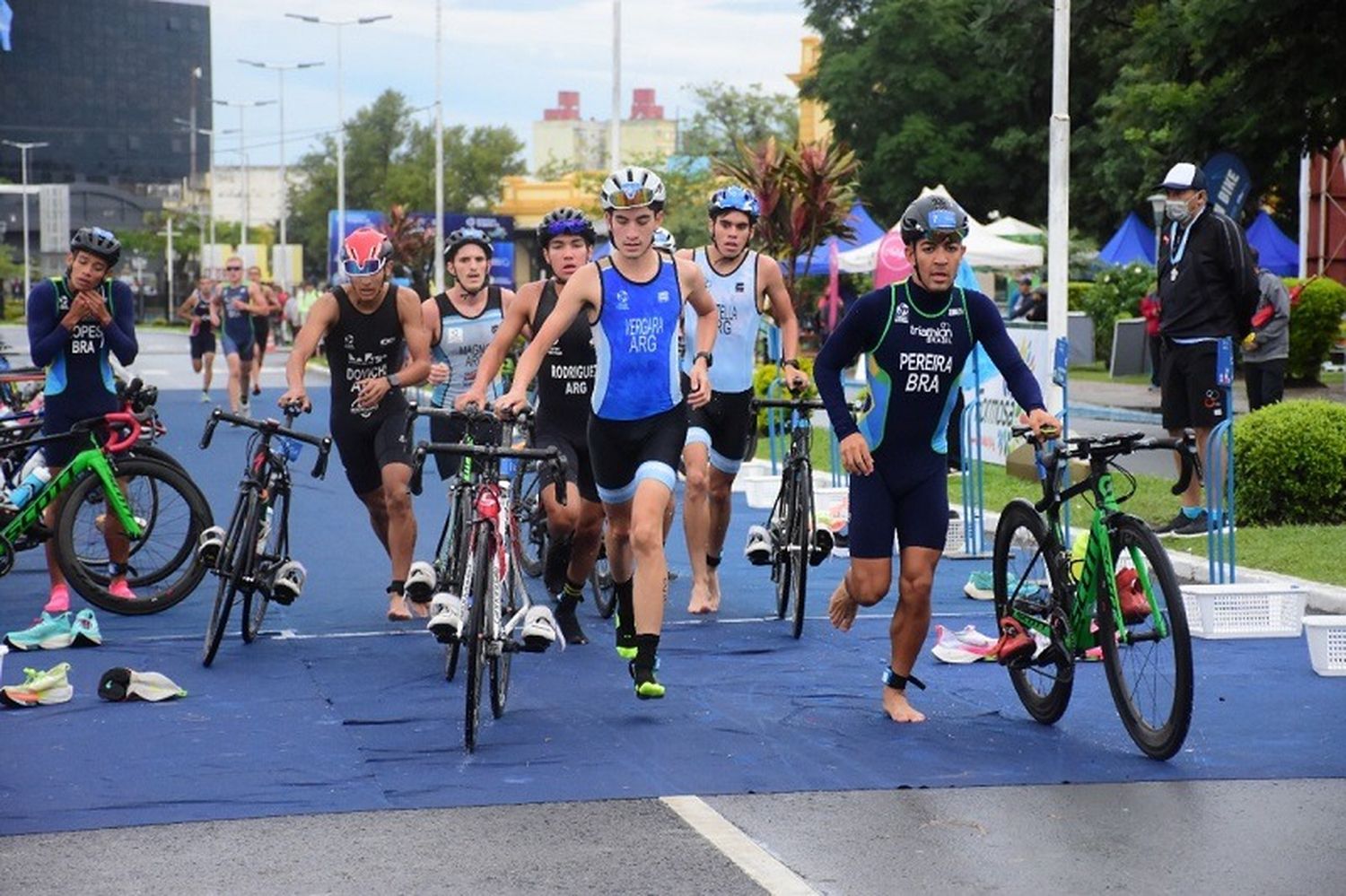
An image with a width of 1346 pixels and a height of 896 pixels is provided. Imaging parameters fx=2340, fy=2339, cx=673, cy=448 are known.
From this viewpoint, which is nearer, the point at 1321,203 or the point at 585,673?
the point at 585,673

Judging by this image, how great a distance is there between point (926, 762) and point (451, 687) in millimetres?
2410

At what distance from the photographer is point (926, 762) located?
8117 mm

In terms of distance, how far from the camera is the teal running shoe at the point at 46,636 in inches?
423

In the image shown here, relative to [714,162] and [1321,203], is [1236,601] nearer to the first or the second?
[714,162]

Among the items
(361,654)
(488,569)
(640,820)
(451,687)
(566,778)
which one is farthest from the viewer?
(361,654)

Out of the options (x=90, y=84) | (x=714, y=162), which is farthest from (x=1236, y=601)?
(x=90, y=84)

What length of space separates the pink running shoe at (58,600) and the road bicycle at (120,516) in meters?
0.17

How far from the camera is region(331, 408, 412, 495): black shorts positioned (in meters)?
11.6

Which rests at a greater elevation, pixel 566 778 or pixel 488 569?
pixel 488 569

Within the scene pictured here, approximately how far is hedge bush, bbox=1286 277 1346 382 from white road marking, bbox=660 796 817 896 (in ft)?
82.5

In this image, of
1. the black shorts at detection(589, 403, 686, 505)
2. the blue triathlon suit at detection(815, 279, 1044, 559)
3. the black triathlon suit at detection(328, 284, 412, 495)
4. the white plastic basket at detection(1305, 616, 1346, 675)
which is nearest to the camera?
the blue triathlon suit at detection(815, 279, 1044, 559)

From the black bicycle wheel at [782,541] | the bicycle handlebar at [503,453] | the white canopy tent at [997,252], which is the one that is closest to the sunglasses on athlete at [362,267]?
the black bicycle wheel at [782,541]

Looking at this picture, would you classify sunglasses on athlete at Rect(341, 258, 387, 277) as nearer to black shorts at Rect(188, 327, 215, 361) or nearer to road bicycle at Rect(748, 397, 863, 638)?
road bicycle at Rect(748, 397, 863, 638)

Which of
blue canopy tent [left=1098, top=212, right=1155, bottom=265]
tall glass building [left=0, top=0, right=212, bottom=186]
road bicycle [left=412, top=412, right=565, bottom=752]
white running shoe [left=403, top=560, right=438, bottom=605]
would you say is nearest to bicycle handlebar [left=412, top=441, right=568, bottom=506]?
road bicycle [left=412, top=412, right=565, bottom=752]
